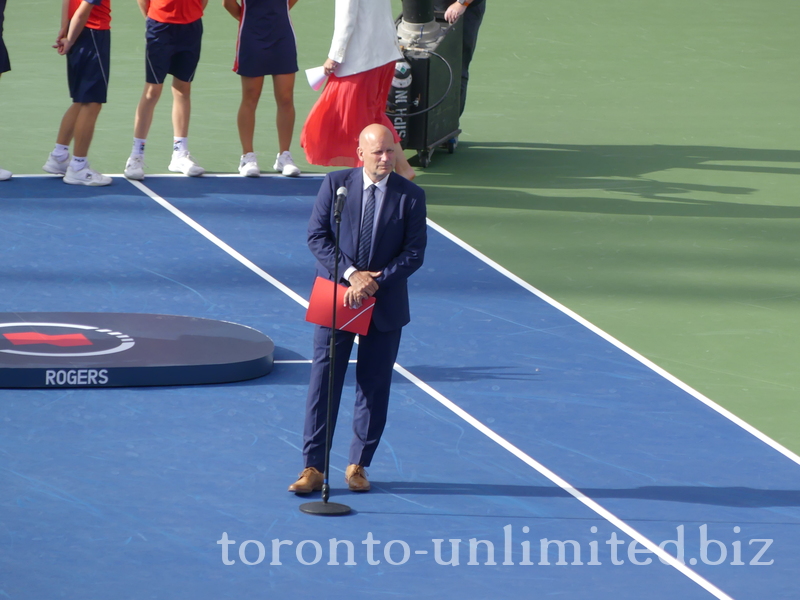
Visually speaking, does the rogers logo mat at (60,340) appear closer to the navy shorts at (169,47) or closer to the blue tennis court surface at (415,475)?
the blue tennis court surface at (415,475)

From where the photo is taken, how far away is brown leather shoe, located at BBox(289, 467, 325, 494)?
595cm

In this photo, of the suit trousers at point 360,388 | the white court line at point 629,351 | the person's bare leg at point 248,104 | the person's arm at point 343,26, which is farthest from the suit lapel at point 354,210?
the person's bare leg at point 248,104

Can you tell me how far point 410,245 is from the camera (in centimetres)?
594

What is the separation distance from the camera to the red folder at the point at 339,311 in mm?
5781

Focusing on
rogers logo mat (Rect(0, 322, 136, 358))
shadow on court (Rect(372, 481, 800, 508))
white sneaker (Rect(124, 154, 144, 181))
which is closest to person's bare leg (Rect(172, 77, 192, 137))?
white sneaker (Rect(124, 154, 144, 181))

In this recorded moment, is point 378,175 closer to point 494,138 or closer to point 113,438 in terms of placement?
point 113,438

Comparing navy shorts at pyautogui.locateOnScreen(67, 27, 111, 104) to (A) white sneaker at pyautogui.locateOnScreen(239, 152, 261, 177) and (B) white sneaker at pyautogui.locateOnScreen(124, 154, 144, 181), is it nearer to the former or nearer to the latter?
(B) white sneaker at pyautogui.locateOnScreen(124, 154, 144, 181)

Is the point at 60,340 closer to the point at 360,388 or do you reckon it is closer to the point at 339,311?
the point at 360,388

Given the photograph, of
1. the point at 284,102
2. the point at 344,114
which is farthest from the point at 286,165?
the point at 344,114

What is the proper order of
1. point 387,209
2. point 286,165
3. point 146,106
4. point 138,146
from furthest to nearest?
point 286,165 → point 138,146 → point 146,106 → point 387,209

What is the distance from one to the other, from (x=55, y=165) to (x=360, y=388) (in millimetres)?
6079

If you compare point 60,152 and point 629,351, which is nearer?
point 629,351

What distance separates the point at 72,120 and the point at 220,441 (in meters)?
5.18

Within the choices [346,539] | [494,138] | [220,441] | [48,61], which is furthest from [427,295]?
[48,61]
